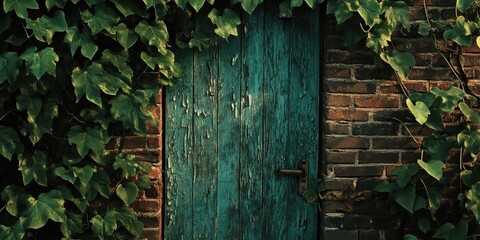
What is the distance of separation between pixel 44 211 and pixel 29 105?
54cm

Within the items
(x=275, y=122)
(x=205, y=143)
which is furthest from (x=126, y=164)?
(x=275, y=122)

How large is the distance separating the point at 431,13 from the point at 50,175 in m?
2.22

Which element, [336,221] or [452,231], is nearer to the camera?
[452,231]

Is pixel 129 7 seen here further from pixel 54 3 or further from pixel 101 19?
pixel 54 3

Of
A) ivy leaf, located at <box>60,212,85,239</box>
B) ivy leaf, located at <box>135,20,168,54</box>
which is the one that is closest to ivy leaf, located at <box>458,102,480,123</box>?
ivy leaf, located at <box>135,20,168,54</box>

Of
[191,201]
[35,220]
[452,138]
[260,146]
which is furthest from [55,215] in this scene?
[452,138]

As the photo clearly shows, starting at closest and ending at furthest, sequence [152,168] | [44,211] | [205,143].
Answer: [44,211] < [152,168] < [205,143]

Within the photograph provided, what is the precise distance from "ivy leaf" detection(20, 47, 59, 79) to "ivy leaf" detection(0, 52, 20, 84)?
0.08 m

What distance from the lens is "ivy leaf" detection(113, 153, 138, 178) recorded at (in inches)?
158

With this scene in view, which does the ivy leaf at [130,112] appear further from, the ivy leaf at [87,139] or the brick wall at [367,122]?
the brick wall at [367,122]

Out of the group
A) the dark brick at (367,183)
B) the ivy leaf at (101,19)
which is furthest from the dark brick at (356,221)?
the ivy leaf at (101,19)

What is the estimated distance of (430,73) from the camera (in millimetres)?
4297

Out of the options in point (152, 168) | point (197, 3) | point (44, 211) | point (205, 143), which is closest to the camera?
point (44, 211)

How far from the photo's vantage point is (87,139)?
13.1ft
